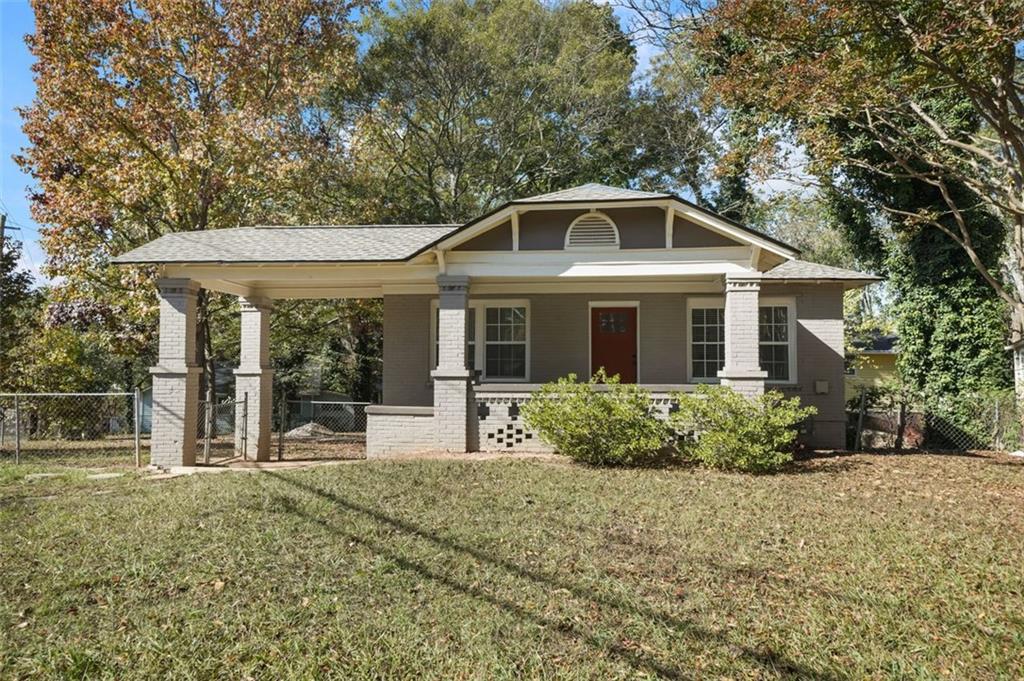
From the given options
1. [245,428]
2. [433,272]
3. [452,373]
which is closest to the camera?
[452,373]

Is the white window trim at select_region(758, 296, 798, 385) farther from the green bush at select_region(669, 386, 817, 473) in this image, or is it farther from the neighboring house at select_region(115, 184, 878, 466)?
the green bush at select_region(669, 386, 817, 473)

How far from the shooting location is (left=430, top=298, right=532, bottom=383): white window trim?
46.1 ft

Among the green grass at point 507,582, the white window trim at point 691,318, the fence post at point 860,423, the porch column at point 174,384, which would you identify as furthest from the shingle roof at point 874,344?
the porch column at point 174,384

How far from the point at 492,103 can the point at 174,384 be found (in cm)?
1598

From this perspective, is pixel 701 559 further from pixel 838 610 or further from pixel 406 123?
pixel 406 123

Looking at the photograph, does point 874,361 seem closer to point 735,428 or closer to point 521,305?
point 521,305

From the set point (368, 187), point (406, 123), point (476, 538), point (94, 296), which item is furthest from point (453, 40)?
point (476, 538)

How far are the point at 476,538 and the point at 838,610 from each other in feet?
10.1

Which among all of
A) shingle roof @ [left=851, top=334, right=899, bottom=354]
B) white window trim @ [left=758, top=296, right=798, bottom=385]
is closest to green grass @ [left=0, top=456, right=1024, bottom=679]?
white window trim @ [left=758, top=296, right=798, bottom=385]

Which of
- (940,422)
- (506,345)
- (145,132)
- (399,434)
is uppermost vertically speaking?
(145,132)

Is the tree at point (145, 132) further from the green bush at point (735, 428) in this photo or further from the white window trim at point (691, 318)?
the green bush at point (735, 428)

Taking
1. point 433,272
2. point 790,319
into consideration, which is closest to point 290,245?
point 433,272

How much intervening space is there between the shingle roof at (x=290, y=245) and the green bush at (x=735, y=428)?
5.35 m

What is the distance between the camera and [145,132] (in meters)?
16.0
